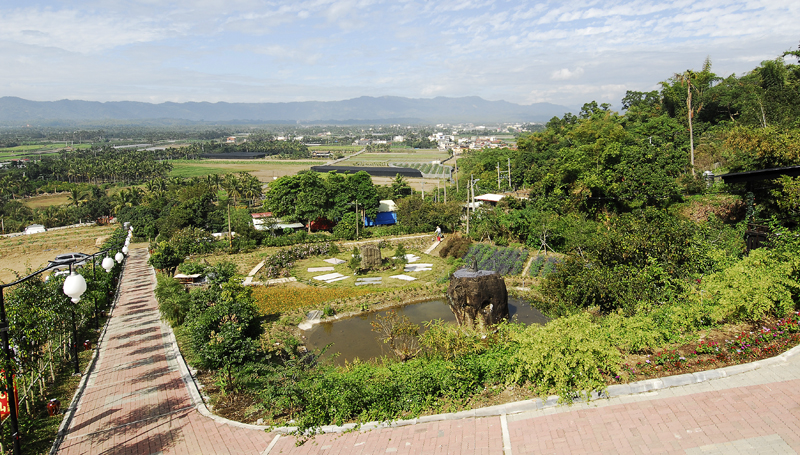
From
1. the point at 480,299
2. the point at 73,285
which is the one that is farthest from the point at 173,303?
the point at 480,299

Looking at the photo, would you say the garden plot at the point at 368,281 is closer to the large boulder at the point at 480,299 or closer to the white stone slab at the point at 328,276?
the white stone slab at the point at 328,276

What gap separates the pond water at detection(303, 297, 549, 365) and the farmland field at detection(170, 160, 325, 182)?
51.6 meters

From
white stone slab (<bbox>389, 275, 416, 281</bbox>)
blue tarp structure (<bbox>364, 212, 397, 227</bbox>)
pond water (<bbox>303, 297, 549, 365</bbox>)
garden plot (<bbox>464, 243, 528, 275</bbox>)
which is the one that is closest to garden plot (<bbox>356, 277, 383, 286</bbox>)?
white stone slab (<bbox>389, 275, 416, 281</bbox>)

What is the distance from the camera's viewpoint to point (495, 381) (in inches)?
261

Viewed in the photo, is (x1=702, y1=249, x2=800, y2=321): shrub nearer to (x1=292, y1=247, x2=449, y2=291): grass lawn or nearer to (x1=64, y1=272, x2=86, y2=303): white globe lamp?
(x1=64, y1=272, x2=86, y2=303): white globe lamp

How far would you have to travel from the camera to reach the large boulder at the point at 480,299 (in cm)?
1147

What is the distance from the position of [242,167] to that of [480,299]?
7591 centimetres

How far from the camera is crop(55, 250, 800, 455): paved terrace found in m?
5.05

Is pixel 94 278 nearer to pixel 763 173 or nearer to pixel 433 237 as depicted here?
pixel 433 237

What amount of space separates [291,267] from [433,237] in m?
8.49

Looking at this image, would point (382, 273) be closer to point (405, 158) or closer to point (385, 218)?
point (385, 218)

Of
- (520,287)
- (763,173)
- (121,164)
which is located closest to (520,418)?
(763,173)

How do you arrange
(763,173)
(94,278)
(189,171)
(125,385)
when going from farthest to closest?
(189,171), (94,278), (763,173), (125,385)

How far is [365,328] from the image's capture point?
1316 centimetres
